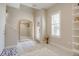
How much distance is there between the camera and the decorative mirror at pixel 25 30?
6.53 ft

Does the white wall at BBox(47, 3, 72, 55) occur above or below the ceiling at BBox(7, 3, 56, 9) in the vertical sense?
below

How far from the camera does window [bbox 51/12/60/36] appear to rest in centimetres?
201

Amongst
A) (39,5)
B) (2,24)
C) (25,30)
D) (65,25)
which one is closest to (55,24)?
(65,25)

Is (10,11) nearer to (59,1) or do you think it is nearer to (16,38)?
(16,38)

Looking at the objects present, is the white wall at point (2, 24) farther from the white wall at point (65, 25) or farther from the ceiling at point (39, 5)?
the white wall at point (65, 25)

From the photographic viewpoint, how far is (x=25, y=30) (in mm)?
2002

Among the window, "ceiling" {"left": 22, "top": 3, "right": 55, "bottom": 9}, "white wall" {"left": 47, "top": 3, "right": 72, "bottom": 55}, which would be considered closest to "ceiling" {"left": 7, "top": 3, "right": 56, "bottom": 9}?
"ceiling" {"left": 22, "top": 3, "right": 55, "bottom": 9}

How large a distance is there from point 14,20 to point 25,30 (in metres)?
0.26

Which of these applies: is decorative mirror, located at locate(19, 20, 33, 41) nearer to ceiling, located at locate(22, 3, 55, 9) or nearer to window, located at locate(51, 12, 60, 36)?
ceiling, located at locate(22, 3, 55, 9)

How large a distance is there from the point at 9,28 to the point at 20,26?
0.64 ft

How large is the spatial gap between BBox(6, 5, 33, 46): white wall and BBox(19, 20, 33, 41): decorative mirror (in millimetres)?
56

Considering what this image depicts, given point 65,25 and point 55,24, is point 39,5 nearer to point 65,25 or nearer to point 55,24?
point 55,24

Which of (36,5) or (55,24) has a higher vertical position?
(36,5)

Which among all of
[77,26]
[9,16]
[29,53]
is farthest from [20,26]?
[77,26]
